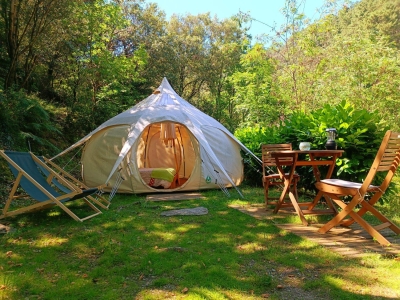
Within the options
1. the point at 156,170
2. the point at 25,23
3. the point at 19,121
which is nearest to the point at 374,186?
the point at 156,170

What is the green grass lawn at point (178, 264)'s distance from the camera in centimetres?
237

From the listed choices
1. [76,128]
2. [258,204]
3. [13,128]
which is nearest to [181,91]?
[76,128]

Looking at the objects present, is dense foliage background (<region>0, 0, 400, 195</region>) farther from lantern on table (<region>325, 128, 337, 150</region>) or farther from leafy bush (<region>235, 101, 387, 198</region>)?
lantern on table (<region>325, 128, 337, 150</region>)

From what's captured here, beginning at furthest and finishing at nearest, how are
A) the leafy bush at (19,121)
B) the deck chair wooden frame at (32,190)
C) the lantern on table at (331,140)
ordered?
the leafy bush at (19,121) → the lantern on table at (331,140) → the deck chair wooden frame at (32,190)

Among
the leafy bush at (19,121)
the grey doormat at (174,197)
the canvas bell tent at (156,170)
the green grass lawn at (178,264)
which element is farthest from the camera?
the leafy bush at (19,121)

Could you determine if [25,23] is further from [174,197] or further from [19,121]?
[174,197]

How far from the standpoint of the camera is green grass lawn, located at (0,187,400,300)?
237 cm

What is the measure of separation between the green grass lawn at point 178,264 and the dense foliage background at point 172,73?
2226 mm

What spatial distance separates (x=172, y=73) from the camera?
16266 mm

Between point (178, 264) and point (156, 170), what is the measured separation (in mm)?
4702

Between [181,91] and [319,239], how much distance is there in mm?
14816

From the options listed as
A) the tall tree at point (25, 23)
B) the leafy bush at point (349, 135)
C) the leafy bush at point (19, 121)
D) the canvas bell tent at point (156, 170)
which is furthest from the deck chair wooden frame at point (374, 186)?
the tall tree at point (25, 23)

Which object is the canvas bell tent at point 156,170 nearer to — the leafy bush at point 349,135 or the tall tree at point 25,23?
the leafy bush at point 349,135

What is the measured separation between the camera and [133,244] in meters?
3.42
